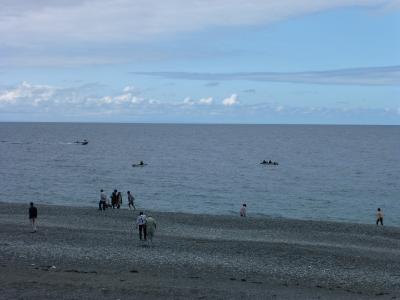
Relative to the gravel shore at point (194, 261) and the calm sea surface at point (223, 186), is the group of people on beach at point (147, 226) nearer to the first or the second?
the gravel shore at point (194, 261)

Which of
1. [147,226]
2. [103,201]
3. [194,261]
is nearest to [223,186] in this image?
[103,201]

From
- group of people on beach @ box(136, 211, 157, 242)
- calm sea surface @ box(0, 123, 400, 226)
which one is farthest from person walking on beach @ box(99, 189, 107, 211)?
group of people on beach @ box(136, 211, 157, 242)

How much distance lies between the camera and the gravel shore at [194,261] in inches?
717

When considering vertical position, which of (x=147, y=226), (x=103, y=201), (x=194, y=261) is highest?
(x=147, y=226)

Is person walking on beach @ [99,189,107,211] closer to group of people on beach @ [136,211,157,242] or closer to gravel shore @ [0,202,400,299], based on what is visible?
gravel shore @ [0,202,400,299]

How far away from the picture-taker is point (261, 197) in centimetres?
5522

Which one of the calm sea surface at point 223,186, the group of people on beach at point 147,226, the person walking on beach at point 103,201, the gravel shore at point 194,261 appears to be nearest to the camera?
the gravel shore at point 194,261

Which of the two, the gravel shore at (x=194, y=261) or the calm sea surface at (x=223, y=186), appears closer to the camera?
the gravel shore at (x=194, y=261)

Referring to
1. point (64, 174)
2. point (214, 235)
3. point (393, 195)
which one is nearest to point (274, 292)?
point (214, 235)

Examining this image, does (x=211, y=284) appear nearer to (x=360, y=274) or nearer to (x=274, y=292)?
(x=274, y=292)

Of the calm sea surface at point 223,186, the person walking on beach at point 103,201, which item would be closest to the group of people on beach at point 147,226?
the person walking on beach at point 103,201

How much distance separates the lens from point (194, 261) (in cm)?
2250

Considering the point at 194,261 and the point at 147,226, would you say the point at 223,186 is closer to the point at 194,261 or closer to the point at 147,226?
the point at 147,226

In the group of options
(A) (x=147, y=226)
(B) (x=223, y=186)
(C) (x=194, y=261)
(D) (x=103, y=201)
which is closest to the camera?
Result: (C) (x=194, y=261)
